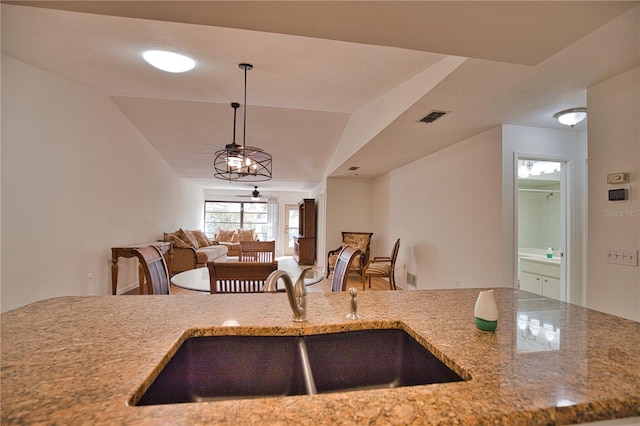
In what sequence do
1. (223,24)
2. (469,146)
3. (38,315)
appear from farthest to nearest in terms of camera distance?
(469,146) → (223,24) → (38,315)

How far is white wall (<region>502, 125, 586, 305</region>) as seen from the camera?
9.20 ft

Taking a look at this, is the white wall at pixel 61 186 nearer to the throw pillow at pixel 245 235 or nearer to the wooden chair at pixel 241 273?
the wooden chair at pixel 241 273

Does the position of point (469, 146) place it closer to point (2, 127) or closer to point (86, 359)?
point (86, 359)

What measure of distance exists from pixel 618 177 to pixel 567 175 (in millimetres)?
1280

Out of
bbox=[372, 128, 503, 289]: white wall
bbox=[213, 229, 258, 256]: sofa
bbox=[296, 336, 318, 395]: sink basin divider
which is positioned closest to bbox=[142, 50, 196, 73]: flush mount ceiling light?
bbox=[296, 336, 318, 395]: sink basin divider

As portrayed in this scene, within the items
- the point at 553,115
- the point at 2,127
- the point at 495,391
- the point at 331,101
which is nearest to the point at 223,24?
the point at 495,391

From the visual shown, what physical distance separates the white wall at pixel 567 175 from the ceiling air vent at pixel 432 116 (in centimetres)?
77

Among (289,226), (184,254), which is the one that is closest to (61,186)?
(184,254)

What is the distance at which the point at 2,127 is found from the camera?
253 centimetres

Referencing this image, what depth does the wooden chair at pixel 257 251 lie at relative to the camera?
3.24 metres

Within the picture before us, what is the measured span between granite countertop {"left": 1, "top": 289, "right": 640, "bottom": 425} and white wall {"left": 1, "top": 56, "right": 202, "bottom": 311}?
2.29 m

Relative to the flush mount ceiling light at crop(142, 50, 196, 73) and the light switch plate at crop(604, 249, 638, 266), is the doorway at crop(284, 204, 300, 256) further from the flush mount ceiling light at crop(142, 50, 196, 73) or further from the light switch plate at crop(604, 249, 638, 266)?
the light switch plate at crop(604, 249, 638, 266)

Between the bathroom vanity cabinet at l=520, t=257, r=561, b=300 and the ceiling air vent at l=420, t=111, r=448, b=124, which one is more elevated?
the ceiling air vent at l=420, t=111, r=448, b=124

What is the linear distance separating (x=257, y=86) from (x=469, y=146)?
245cm
